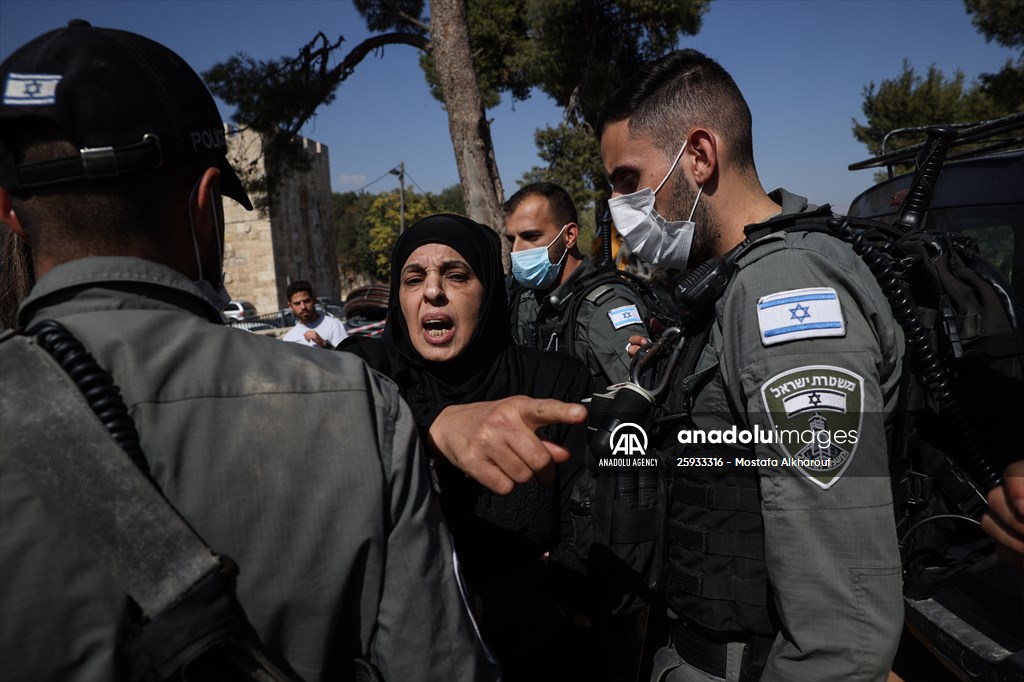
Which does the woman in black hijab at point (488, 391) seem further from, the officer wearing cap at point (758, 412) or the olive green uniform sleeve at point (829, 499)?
the olive green uniform sleeve at point (829, 499)

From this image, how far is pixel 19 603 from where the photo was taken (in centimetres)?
75

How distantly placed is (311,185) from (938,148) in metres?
40.9

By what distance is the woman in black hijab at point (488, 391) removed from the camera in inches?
78.2

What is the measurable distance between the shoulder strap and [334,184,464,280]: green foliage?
3860 cm

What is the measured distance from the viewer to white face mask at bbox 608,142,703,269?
203 cm

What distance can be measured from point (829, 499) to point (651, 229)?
113 cm

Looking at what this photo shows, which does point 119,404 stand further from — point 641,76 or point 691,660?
point 641,76

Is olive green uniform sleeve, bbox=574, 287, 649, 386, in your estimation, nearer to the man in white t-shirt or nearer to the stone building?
the man in white t-shirt

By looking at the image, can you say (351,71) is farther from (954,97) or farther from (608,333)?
(954,97)

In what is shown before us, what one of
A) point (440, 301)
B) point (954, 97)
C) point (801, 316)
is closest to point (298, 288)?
point (440, 301)

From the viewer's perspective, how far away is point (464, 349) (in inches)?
94.5

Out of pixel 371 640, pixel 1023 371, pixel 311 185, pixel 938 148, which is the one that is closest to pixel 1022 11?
pixel 938 148

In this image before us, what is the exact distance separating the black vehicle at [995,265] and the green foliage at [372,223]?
36467mm

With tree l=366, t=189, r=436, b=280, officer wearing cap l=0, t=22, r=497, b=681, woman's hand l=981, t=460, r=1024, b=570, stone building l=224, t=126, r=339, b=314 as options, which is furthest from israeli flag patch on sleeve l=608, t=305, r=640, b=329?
tree l=366, t=189, r=436, b=280
